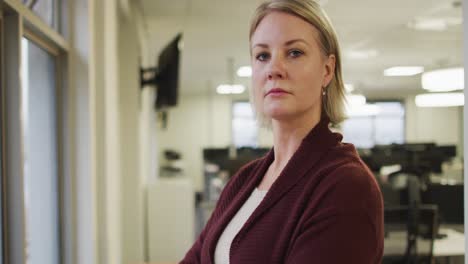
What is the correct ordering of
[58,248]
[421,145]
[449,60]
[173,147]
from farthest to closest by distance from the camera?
[173,147], [421,145], [449,60], [58,248]

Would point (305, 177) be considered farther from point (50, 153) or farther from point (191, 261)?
point (50, 153)

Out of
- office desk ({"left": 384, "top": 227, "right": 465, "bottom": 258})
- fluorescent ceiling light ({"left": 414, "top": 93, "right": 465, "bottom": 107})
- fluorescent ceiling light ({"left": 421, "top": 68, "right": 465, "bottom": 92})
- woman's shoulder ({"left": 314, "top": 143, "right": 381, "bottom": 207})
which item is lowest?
office desk ({"left": 384, "top": 227, "right": 465, "bottom": 258})

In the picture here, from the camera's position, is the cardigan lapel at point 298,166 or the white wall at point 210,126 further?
the white wall at point 210,126

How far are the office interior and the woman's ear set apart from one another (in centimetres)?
16

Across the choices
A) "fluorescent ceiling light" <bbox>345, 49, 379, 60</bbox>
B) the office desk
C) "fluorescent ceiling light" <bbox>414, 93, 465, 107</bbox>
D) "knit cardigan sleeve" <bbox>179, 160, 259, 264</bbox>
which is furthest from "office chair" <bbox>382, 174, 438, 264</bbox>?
"fluorescent ceiling light" <bbox>345, 49, 379, 60</bbox>

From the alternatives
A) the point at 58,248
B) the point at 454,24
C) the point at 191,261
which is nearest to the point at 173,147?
the point at 454,24

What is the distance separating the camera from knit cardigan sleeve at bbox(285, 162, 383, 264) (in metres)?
0.78

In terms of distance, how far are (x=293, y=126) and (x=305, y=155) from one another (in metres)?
0.09

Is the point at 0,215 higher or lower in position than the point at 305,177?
lower

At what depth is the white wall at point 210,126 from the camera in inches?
479

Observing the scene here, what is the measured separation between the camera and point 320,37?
0.98 m

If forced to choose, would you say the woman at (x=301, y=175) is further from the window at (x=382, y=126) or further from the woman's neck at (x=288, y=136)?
the window at (x=382, y=126)

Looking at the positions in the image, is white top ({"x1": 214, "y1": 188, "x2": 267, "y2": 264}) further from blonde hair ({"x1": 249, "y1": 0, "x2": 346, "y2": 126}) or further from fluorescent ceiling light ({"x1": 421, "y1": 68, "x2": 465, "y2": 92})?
fluorescent ceiling light ({"x1": 421, "y1": 68, "x2": 465, "y2": 92})

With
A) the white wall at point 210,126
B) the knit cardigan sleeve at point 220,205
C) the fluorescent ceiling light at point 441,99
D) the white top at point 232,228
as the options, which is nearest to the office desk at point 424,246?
the knit cardigan sleeve at point 220,205
